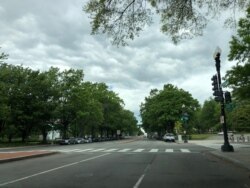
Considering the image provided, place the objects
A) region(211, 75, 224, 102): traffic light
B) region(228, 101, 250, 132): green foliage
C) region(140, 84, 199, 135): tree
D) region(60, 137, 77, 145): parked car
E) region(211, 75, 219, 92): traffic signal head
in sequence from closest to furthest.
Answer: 1. region(211, 75, 224, 102): traffic light
2. region(211, 75, 219, 92): traffic signal head
3. region(228, 101, 250, 132): green foliage
4. region(60, 137, 77, 145): parked car
5. region(140, 84, 199, 135): tree

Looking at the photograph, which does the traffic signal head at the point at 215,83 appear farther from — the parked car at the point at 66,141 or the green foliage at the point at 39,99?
the parked car at the point at 66,141

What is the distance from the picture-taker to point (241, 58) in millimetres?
32438

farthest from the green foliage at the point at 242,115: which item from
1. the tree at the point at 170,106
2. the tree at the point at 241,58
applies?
the tree at the point at 170,106

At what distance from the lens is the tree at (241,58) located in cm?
3170

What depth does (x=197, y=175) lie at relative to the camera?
15789 mm

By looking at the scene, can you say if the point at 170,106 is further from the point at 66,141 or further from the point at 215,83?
the point at 215,83

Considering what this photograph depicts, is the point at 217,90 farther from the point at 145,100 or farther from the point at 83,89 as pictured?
the point at 145,100

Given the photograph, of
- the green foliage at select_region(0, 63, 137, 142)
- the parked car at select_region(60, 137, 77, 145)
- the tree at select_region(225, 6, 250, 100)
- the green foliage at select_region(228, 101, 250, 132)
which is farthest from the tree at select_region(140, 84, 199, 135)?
the tree at select_region(225, 6, 250, 100)

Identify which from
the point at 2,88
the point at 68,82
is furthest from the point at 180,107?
the point at 2,88

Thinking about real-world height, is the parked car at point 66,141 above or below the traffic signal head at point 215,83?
below

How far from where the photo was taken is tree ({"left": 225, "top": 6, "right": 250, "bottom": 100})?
3170 centimetres

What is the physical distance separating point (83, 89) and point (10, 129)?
15455 millimetres

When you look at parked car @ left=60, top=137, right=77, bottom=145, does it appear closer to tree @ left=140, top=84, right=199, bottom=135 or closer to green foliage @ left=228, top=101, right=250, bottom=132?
green foliage @ left=228, top=101, right=250, bottom=132

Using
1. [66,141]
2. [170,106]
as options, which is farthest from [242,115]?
[170,106]
